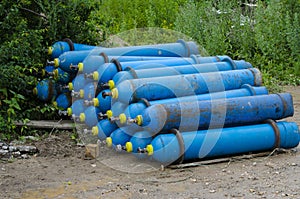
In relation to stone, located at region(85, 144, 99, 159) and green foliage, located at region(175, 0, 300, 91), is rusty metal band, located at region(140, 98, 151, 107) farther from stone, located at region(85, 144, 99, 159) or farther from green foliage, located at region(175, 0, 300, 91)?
green foliage, located at region(175, 0, 300, 91)

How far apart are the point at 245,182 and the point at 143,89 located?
4.92 feet

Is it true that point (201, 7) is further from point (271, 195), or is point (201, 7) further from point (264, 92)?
point (271, 195)

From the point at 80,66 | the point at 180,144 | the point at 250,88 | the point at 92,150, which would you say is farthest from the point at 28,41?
the point at 250,88

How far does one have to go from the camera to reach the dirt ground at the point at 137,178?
5.34 meters

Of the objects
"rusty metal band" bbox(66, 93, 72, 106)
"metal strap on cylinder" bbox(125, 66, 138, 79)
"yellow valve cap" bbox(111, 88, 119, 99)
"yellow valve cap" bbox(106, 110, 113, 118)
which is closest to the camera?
"yellow valve cap" bbox(111, 88, 119, 99)

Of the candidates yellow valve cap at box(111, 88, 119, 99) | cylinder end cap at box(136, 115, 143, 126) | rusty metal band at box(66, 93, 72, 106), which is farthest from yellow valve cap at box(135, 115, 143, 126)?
rusty metal band at box(66, 93, 72, 106)

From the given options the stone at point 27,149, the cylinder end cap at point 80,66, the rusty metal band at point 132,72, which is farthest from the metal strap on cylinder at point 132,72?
the stone at point 27,149

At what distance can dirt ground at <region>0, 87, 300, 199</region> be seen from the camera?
17.5 ft

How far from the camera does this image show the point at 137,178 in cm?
579

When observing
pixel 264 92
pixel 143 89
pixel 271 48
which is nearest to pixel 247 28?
pixel 271 48

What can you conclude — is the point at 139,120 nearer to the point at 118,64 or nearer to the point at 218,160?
the point at 218,160

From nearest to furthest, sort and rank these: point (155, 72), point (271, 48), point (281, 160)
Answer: point (281, 160)
point (155, 72)
point (271, 48)

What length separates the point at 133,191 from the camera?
5.40 meters

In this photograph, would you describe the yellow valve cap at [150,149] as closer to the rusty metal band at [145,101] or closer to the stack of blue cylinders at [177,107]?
the stack of blue cylinders at [177,107]
